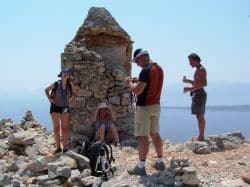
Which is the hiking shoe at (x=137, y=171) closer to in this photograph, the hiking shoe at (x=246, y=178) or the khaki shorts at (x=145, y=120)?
the khaki shorts at (x=145, y=120)

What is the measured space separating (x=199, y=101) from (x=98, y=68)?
123 inches

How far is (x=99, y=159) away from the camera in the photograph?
33.5ft

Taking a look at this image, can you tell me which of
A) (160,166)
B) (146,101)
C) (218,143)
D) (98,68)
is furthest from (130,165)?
(98,68)

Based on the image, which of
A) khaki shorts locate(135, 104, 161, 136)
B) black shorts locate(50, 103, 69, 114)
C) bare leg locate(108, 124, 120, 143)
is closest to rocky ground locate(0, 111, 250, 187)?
bare leg locate(108, 124, 120, 143)

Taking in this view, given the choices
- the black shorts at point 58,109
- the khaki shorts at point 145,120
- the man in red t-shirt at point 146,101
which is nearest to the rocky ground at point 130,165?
the man in red t-shirt at point 146,101

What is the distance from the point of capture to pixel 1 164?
12195 mm

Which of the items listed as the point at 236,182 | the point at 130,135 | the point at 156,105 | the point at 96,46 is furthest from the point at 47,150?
the point at 236,182

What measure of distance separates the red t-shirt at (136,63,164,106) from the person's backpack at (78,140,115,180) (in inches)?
52.7

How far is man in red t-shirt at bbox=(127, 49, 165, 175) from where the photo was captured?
9539 mm

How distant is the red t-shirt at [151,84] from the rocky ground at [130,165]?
1.22 m

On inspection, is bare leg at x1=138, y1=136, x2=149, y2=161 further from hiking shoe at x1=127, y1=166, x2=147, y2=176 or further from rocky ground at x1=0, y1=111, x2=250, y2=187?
rocky ground at x1=0, y1=111, x2=250, y2=187

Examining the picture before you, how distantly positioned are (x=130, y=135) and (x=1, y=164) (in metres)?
3.77

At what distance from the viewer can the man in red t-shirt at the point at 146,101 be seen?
9539 mm

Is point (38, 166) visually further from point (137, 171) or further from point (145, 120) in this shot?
point (145, 120)
